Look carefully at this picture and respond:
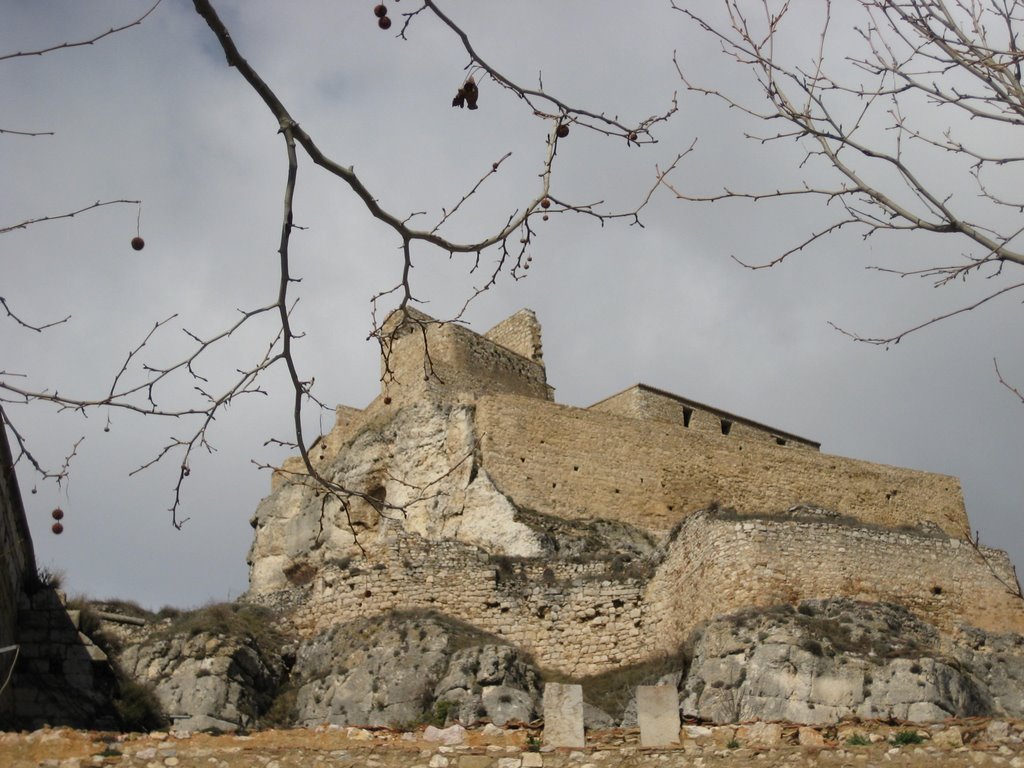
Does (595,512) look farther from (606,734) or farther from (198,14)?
(198,14)

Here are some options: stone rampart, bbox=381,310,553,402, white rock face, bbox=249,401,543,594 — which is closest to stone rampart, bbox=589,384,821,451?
stone rampart, bbox=381,310,553,402

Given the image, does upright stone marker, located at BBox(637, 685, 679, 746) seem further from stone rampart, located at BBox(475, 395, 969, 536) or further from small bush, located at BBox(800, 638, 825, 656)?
stone rampart, located at BBox(475, 395, 969, 536)

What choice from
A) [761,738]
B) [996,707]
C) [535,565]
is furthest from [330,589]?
[761,738]

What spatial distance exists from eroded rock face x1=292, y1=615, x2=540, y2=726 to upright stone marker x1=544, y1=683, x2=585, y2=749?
6.95 meters

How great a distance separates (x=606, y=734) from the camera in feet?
39.8

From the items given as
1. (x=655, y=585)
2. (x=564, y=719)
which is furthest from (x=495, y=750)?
(x=655, y=585)

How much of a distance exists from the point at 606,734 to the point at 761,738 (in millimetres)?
1327

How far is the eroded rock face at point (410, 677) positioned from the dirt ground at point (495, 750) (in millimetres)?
6822

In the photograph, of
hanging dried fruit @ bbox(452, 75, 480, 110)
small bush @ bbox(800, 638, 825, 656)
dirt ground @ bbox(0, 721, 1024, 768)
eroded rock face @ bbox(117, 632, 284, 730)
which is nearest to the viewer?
hanging dried fruit @ bbox(452, 75, 480, 110)

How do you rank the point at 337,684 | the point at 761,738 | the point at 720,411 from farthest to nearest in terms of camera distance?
the point at 720,411
the point at 337,684
the point at 761,738

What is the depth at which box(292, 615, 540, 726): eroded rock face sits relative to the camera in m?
19.4

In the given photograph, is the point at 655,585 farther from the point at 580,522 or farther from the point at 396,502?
the point at 396,502

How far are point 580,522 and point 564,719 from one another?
48.5ft

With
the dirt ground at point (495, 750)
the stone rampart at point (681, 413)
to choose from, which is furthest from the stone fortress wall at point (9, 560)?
the stone rampart at point (681, 413)
